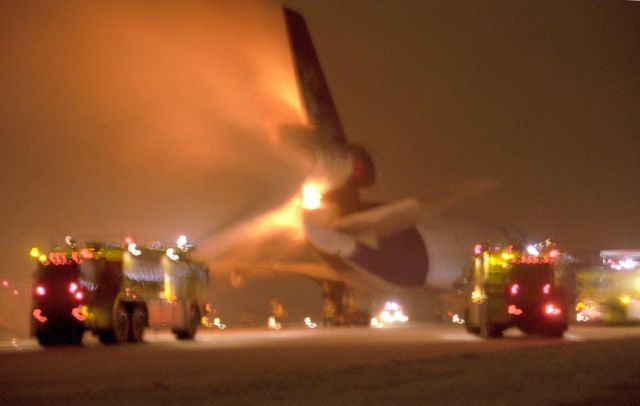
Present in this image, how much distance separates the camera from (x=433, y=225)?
48.0 metres

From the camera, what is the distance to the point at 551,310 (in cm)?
2922

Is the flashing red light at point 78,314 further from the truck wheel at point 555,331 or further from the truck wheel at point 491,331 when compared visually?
the truck wheel at point 555,331

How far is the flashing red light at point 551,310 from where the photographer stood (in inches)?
1145

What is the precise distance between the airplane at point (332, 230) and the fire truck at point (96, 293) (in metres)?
10.6

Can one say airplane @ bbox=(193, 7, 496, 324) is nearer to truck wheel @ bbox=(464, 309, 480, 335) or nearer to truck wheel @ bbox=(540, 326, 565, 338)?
truck wheel @ bbox=(464, 309, 480, 335)

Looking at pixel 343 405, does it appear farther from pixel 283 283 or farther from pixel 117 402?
pixel 283 283

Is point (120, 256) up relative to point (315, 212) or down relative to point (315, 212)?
down

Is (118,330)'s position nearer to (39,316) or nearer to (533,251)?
(39,316)

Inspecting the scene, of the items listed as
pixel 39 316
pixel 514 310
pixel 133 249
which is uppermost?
pixel 133 249

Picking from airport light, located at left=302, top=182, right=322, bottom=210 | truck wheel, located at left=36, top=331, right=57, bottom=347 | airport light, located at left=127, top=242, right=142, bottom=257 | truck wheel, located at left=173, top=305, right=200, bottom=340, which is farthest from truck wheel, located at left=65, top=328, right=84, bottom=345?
airport light, located at left=302, top=182, right=322, bottom=210

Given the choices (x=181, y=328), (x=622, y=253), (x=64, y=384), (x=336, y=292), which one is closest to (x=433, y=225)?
(x=336, y=292)

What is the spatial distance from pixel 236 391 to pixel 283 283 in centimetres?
3676

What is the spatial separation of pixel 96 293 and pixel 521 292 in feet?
37.9

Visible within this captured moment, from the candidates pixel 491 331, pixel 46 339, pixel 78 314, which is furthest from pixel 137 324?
pixel 491 331
